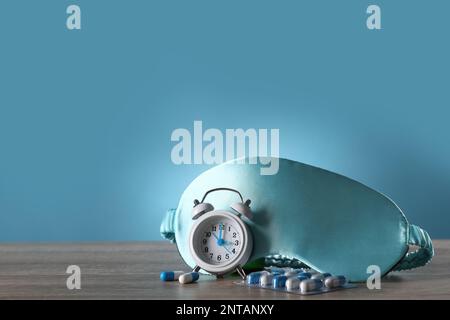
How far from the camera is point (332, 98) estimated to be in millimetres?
1901

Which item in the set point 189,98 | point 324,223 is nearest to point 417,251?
point 324,223

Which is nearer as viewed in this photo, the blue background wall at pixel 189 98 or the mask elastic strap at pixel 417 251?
the mask elastic strap at pixel 417 251

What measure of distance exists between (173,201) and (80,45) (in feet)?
1.59

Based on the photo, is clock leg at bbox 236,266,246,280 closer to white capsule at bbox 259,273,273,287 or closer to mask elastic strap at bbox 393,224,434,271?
white capsule at bbox 259,273,273,287

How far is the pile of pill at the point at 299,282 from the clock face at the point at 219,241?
0.05 m

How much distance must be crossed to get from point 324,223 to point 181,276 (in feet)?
0.70

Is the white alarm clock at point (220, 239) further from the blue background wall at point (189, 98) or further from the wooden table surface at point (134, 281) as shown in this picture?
the blue background wall at point (189, 98)

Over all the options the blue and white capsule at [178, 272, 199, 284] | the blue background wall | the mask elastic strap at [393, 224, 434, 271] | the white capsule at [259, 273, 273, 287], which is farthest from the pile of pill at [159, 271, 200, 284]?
the blue background wall

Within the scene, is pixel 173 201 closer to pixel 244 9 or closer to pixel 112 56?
pixel 112 56

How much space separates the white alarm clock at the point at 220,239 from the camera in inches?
40.9

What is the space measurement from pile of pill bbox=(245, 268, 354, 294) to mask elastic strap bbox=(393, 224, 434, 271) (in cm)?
11

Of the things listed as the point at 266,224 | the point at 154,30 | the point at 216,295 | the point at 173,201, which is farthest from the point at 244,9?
the point at 216,295

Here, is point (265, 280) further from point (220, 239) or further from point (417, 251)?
point (417, 251)

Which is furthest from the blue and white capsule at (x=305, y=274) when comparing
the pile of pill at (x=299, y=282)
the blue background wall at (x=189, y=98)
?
the blue background wall at (x=189, y=98)
